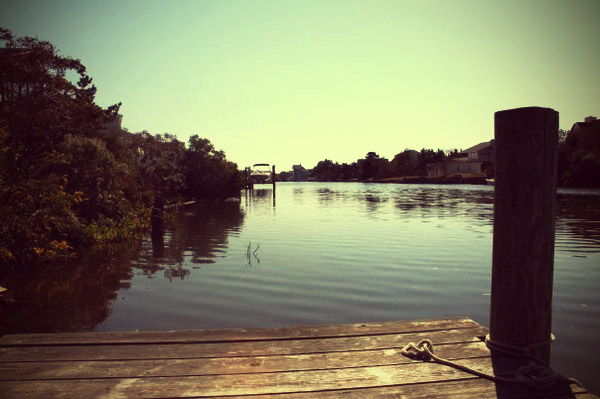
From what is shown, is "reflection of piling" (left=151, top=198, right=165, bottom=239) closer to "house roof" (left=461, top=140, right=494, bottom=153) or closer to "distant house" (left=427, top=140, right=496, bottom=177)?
"distant house" (left=427, top=140, right=496, bottom=177)

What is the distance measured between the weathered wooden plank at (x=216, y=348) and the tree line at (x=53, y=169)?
7728 mm

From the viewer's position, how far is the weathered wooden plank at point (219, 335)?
3.25 m

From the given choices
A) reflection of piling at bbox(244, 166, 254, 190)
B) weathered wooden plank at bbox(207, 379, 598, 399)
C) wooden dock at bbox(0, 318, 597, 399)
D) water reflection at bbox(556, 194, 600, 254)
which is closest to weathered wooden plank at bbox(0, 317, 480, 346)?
wooden dock at bbox(0, 318, 597, 399)

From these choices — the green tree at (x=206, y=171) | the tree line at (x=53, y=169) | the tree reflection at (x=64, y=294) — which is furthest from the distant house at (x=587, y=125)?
the tree reflection at (x=64, y=294)

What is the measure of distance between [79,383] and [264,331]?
1.43m

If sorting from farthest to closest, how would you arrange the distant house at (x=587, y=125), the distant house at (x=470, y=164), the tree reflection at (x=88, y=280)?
the distant house at (x=470, y=164), the distant house at (x=587, y=125), the tree reflection at (x=88, y=280)

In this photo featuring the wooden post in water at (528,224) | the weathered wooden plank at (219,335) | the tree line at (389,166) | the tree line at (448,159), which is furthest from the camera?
the tree line at (389,166)

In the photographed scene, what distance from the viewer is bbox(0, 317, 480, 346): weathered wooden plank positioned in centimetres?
325

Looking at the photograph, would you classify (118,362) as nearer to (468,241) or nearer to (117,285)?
(117,285)

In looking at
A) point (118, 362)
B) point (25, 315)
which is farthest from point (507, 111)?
point (25, 315)

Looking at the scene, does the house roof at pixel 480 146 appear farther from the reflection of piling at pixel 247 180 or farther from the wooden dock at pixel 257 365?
the wooden dock at pixel 257 365

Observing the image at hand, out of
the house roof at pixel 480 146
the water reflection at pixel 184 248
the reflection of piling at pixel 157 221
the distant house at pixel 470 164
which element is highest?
the house roof at pixel 480 146

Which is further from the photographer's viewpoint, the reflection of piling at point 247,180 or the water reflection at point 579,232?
the reflection of piling at point 247,180

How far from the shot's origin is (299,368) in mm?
2805
